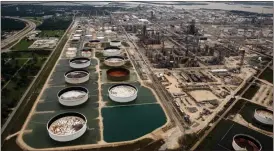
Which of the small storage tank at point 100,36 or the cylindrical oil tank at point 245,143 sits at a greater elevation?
the small storage tank at point 100,36

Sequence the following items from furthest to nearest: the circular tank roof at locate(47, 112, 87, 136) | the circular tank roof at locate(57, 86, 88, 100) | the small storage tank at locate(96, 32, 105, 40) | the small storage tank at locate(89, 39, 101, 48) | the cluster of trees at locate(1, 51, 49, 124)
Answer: the small storage tank at locate(96, 32, 105, 40), the small storage tank at locate(89, 39, 101, 48), the circular tank roof at locate(57, 86, 88, 100), the cluster of trees at locate(1, 51, 49, 124), the circular tank roof at locate(47, 112, 87, 136)

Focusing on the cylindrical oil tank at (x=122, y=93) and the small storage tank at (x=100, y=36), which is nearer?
the cylindrical oil tank at (x=122, y=93)

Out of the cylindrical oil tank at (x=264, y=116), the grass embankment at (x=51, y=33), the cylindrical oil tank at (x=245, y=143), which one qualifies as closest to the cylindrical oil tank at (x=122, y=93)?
the cylindrical oil tank at (x=245, y=143)

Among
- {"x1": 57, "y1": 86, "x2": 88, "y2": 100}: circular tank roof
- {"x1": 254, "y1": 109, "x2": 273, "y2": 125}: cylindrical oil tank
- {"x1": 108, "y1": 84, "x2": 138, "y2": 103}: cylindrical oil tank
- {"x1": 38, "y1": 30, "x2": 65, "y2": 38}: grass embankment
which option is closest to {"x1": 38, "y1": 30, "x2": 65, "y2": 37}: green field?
{"x1": 38, "y1": 30, "x2": 65, "y2": 38}: grass embankment

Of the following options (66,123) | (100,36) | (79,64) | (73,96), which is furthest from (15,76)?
(100,36)

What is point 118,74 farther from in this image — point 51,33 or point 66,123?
point 51,33

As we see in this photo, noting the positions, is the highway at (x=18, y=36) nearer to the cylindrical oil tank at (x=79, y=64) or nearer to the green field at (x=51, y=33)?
the green field at (x=51, y=33)

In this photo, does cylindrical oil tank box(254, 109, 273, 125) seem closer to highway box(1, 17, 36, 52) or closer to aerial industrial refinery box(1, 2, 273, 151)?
aerial industrial refinery box(1, 2, 273, 151)

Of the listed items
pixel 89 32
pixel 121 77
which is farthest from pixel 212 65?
pixel 89 32
